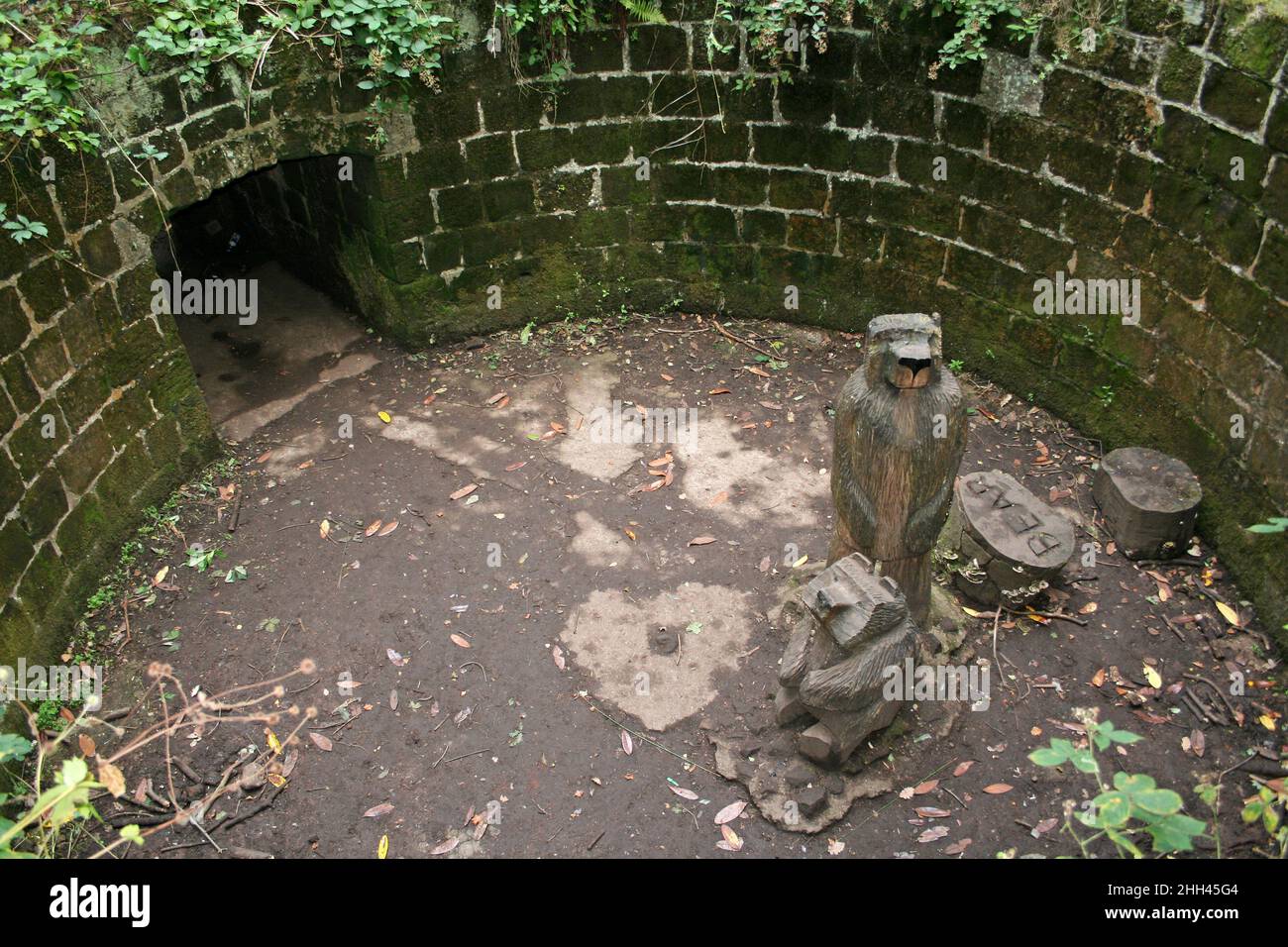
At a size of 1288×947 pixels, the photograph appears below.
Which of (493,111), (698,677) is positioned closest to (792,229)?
(493,111)

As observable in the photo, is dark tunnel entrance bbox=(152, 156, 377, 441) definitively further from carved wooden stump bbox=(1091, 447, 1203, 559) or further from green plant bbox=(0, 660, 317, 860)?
carved wooden stump bbox=(1091, 447, 1203, 559)

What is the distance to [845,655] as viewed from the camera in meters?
4.43

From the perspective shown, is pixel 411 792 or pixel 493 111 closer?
pixel 411 792

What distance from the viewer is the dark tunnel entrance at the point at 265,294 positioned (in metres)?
7.53

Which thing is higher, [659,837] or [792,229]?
[792,229]

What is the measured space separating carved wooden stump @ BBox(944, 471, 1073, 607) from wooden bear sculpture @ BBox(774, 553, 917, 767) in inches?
40.7

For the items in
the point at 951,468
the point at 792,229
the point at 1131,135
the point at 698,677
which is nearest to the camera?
the point at 951,468

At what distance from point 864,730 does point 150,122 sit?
17.2 ft

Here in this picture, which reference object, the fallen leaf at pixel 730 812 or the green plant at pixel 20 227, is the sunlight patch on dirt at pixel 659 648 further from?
the green plant at pixel 20 227

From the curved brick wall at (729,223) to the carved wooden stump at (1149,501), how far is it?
7.1 inches

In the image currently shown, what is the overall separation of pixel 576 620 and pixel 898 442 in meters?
2.19

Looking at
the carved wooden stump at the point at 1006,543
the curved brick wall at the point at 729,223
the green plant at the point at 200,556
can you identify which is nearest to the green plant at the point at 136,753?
Answer: the curved brick wall at the point at 729,223

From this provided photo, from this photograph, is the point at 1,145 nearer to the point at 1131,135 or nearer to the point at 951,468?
the point at 951,468

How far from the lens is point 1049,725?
492 cm
